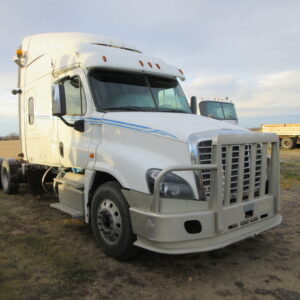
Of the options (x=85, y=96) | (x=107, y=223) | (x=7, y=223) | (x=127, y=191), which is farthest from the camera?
(x=7, y=223)

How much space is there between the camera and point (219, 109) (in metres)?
14.3

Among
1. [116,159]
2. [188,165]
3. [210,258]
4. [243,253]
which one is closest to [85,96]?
[116,159]

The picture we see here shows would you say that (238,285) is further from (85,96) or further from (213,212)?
(85,96)

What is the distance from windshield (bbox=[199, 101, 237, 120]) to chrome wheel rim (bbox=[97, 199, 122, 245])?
388 inches

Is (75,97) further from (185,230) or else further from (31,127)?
(185,230)

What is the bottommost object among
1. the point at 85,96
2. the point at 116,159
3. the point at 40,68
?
the point at 116,159

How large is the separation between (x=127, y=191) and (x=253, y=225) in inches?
64.2

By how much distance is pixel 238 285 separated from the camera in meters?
3.40

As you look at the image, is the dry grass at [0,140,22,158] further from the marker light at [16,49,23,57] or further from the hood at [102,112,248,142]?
the hood at [102,112,248,142]

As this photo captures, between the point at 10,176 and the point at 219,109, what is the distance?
9628 millimetres

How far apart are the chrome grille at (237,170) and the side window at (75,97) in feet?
6.81

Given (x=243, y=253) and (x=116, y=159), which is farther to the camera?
(x=243, y=253)

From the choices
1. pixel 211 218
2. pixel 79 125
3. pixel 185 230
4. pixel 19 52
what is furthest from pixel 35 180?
pixel 211 218

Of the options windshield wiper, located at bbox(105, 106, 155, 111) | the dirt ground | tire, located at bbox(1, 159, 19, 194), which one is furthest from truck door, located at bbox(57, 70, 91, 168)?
tire, located at bbox(1, 159, 19, 194)
